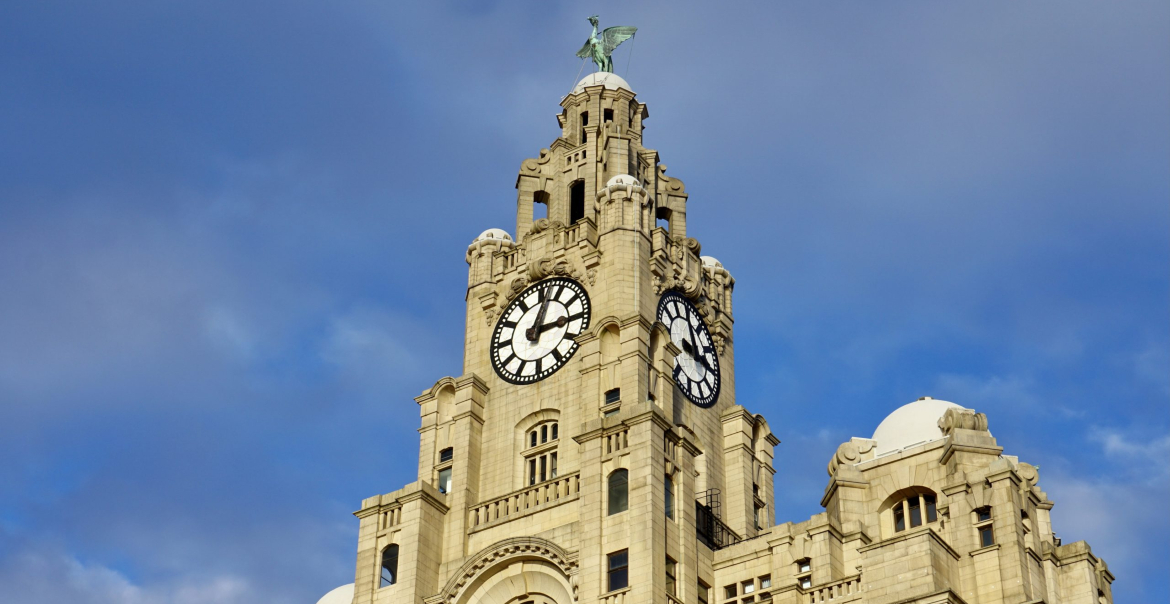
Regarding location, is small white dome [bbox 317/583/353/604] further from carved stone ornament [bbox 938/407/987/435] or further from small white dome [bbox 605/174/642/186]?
carved stone ornament [bbox 938/407/987/435]

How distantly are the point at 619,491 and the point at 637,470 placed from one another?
3.38 ft

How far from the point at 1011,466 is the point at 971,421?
2675 mm

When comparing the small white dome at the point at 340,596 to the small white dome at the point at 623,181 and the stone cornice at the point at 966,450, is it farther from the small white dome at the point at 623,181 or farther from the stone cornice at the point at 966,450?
the stone cornice at the point at 966,450

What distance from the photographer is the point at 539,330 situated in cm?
6906

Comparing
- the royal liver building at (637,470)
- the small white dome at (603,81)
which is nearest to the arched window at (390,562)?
the royal liver building at (637,470)

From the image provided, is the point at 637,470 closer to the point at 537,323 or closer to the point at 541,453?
the point at 541,453

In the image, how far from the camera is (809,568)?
58.2 meters

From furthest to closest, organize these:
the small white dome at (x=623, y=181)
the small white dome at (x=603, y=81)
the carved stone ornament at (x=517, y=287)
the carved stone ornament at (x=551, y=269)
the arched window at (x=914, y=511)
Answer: the small white dome at (x=603, y=81) < the small white dome at (x=623, y=181) < the carved stone ornament at (x=517, y=287) < the carved stone ornament at (x=551, y=269) < the arched window at (x=914, y=511)

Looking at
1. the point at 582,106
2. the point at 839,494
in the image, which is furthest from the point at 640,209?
the point at 839,494

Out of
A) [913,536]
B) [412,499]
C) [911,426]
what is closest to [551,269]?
[412,499]

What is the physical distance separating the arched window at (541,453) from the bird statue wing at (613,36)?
2435cm

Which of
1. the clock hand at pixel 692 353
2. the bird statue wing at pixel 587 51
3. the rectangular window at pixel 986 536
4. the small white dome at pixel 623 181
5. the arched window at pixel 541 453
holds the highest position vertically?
the bird statue wing at pixel 587 51

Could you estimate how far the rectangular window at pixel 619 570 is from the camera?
188 feet

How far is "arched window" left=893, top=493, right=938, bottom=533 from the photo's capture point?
60125 millimetres
